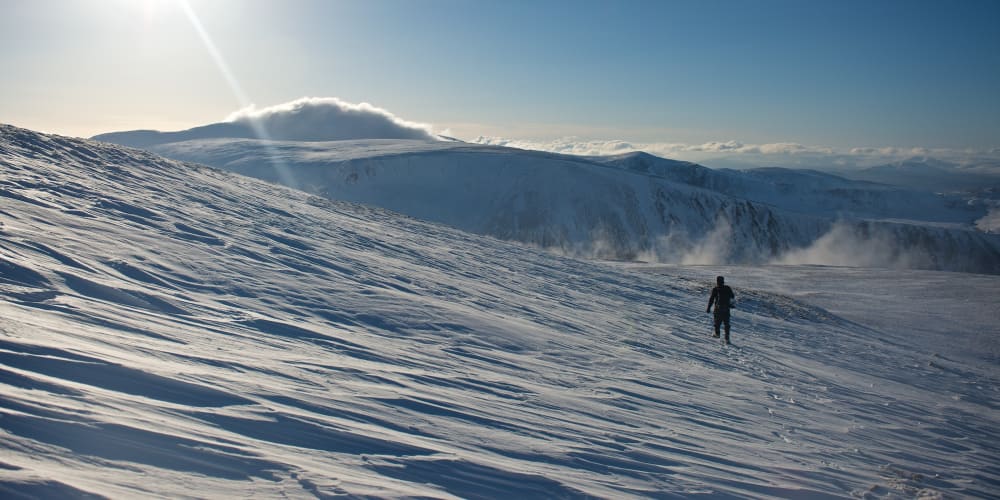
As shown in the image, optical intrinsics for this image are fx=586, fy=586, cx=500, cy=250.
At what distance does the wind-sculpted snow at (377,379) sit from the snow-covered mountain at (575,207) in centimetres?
5260

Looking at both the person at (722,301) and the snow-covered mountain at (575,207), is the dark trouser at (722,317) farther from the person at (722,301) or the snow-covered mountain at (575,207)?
the snow-covered mountain at (575,207)

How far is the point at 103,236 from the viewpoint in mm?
10391

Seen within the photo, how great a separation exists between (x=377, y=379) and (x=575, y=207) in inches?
2884

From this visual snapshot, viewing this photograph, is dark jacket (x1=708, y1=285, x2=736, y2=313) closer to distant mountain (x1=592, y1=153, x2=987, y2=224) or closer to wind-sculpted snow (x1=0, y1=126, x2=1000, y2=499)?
wind-sculpted snow (x1=0, y1=126, x2=1000, y2=499)

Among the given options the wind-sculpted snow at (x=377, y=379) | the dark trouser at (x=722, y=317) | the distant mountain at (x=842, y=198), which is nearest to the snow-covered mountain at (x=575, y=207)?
the dark trouser at (x=722, y=317)

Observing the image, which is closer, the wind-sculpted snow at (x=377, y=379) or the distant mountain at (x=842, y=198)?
the wind-sculpted snow at (x=377, y=379)

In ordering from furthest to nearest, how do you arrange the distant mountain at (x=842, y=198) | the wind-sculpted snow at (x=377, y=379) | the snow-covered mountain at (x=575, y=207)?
the distant mountain at (x=842, y=198) → the snow-covered mountain at (x=575, y=207) → the wind-sculpted snow at (x=377, y=379)

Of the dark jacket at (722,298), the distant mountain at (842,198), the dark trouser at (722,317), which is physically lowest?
the dark trouser at (722,317)

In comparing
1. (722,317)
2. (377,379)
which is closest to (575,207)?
(722,317)

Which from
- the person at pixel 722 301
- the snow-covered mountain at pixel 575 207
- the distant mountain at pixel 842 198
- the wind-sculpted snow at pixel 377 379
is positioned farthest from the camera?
the distant mountain at pixel 842 198

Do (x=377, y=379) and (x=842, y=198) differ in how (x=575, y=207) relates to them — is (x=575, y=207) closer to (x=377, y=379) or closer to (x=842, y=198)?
(x=377, y=379)

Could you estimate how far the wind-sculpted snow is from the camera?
13.2 feet

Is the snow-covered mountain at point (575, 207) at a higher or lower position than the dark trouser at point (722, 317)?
higher

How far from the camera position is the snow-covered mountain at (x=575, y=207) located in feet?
239
